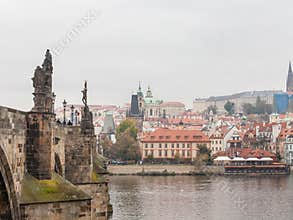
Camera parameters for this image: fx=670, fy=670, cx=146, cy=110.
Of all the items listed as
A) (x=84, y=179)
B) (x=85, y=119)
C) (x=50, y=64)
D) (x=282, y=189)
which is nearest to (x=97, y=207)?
(x=84, y=179)

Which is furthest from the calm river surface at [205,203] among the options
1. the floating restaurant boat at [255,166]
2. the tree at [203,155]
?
the tree at [203,155]

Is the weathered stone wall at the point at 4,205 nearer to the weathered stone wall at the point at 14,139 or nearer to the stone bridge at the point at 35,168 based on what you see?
the stone bridge at the point at 35,168

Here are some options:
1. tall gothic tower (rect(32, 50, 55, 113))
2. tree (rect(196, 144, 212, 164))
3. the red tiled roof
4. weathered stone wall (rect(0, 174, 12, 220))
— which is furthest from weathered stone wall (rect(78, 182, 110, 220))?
the red tiled roof

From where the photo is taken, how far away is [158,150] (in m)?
154

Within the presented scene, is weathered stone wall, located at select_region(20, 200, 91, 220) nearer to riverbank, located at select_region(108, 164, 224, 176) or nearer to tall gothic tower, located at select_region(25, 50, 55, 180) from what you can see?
tall gothic tower, located at select_region(25, 50, 55, 180)

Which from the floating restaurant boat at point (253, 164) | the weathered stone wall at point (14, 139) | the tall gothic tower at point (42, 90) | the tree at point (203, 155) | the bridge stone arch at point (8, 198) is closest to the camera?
the weathered stone wall at point (14, 139)

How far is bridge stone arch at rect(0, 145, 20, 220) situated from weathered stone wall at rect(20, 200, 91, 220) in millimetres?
280

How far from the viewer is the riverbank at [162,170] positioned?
5310 inches

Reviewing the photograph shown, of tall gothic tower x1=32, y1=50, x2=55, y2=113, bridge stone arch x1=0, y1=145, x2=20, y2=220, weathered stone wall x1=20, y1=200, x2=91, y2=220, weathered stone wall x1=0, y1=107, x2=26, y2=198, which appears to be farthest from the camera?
tall gothic tower x1=32, y1=50, x2=55, y2=113

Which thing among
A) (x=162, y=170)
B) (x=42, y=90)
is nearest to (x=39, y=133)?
(x=42, y=90)

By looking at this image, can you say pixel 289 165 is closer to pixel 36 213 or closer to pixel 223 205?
pixel 223 205

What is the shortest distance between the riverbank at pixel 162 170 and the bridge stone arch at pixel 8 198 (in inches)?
4512

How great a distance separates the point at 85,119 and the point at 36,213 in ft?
47.9

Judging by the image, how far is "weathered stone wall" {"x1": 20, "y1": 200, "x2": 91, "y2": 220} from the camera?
65.7 ft
